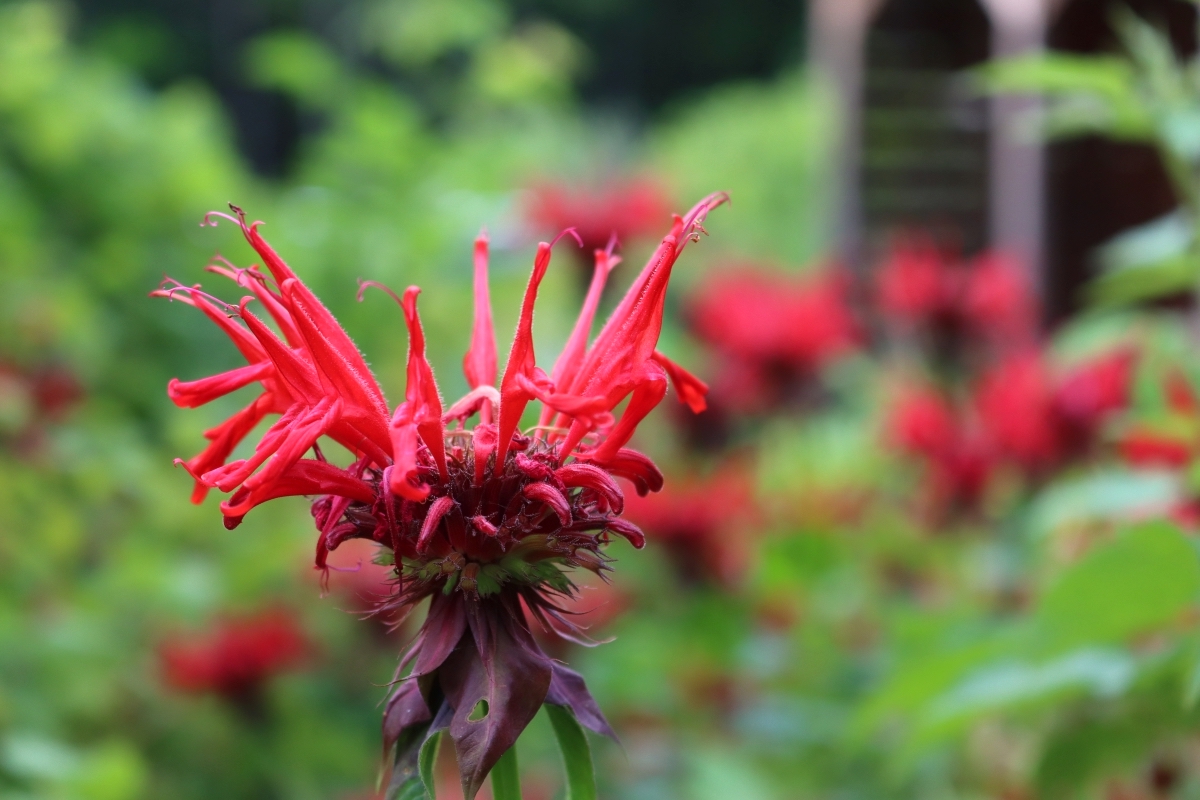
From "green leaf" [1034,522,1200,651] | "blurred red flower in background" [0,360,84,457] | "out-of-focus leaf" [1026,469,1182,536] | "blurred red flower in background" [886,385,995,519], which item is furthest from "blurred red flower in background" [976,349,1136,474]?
"blurred red flower in background" [0,360,84,457]

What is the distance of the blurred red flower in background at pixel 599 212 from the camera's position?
6.42ft

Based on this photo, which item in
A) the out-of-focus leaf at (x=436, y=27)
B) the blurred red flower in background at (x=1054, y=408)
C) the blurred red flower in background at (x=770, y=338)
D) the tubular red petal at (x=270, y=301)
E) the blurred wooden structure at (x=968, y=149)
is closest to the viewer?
the tubular red petal at (x=270, y=301)

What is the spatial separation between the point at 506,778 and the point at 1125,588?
0.36 meters

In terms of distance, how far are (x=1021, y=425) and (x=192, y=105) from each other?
1825 mm

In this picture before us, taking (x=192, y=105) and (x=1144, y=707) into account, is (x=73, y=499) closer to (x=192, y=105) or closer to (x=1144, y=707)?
(x=192, y=105)

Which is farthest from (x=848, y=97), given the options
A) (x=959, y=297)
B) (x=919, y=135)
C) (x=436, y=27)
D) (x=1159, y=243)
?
(x=1159, y=243)

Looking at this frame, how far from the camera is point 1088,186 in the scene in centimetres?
322

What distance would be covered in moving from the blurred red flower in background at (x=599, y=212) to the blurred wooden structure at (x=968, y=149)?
1253 mm

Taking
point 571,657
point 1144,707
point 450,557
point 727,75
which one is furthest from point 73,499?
point 727,75

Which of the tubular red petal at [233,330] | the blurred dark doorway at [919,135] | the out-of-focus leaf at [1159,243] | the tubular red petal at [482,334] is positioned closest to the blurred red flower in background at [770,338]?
the out-of-focus leaf at [1159,243]

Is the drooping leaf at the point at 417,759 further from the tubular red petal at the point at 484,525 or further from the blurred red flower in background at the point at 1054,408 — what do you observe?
the blurred red flower in background at the point at 1054,408

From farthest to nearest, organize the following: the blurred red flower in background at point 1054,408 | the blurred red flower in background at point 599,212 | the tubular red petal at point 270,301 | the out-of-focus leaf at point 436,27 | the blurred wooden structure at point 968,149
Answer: the blurred wooden structure at point 968,149 → the out-of-focus leaf at point 436,27 → the blurred red flower in background at point 599,212 → the blurred red flower in background at point 1054,408 → the tubular red petal at point 270,301

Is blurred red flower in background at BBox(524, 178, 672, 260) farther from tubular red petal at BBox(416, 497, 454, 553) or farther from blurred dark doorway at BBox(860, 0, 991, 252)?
blurred dark doorway at BBox(860, 0, 991, 252)

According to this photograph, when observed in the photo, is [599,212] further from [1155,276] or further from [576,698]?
[576,698]
